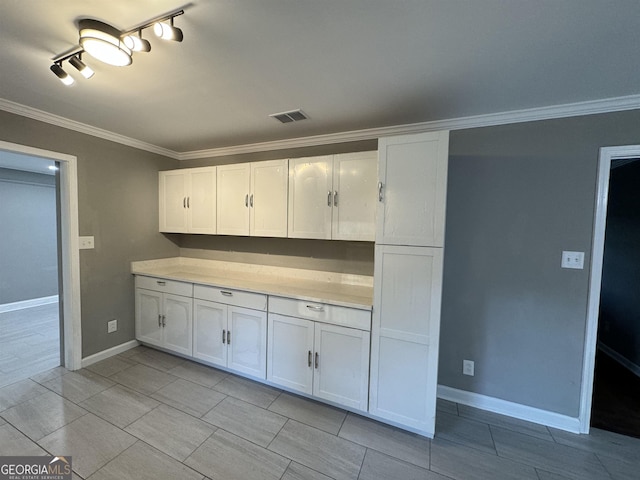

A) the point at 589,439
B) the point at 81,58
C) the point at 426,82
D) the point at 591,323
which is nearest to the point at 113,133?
the point at 81,58

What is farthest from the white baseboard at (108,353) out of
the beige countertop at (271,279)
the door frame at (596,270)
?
the door frame at (596,270)

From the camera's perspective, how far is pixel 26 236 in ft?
14.5

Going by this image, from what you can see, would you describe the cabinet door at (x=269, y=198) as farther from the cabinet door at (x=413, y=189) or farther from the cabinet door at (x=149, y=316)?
the cabinet door at (x=149, y=316)

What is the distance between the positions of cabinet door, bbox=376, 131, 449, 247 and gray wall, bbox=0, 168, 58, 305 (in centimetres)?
590

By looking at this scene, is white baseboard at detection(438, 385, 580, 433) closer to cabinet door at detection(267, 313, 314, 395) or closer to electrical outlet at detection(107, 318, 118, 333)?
cabinet door at detection(267, 313, 314, 395)

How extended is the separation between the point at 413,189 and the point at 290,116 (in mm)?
1211

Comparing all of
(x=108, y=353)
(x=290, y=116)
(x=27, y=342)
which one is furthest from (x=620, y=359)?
(x=27, y=342)

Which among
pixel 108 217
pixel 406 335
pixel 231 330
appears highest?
pixel 108 217

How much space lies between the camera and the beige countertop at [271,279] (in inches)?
87.2

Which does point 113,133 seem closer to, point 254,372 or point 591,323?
point 254,372

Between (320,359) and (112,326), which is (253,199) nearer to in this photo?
(320,359)

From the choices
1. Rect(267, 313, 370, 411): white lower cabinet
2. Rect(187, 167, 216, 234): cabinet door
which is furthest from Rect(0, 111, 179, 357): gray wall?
Rect(267, 313, 370, 411): white lower cabinet

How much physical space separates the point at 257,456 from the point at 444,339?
1.72 meters

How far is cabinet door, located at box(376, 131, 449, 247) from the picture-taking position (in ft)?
5.79
